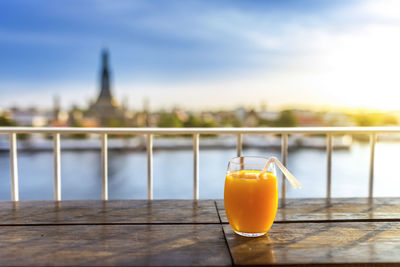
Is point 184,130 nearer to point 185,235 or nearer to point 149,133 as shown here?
point 149,133

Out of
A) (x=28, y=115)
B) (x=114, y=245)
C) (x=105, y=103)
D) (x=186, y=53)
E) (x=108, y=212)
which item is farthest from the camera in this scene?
(x=105, y=103)

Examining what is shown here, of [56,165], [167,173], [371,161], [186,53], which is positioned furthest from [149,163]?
[167,173]

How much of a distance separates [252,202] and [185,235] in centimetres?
15

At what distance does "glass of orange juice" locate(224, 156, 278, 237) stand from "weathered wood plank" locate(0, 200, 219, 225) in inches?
4.5

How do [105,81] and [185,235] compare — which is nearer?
[185,235]

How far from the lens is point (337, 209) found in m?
0.80

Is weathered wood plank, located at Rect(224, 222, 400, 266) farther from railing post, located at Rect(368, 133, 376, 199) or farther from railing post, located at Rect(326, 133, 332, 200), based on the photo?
railing post, located at Rect(368, 133, 376, 199)

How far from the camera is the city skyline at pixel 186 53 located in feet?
63.5

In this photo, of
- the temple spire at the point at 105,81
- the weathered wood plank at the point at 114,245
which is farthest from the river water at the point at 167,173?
the weathered wood plank at the point at 114,245

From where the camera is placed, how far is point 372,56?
1598 centimetres

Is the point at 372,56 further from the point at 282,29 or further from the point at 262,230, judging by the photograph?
the point at 262,230

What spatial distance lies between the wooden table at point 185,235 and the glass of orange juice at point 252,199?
25 millimetres

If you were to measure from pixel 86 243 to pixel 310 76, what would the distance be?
74.5 ft

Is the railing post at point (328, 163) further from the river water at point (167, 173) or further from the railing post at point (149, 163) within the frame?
the river water at point (167, 173)
